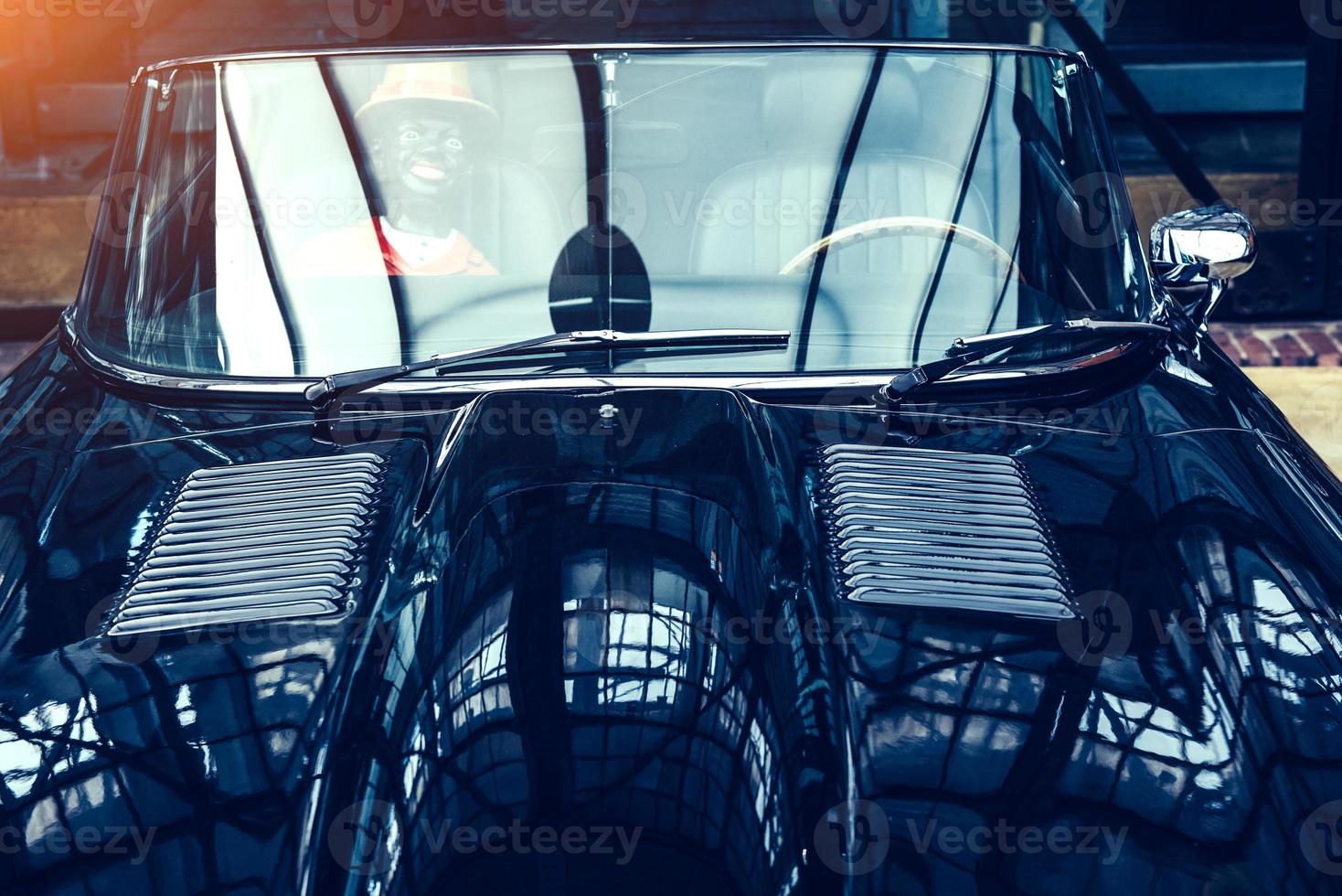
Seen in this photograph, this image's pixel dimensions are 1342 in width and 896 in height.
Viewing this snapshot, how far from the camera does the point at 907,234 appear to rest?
2373 millimetres

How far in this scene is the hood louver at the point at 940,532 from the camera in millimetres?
1724

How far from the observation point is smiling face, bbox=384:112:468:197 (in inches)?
94.5

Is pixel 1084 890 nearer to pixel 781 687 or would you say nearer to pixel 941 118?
pixel 781 687

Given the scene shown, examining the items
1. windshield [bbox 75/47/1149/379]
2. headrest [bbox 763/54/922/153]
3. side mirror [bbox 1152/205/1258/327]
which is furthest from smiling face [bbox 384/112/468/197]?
side mirror [bbox 1152/205/1258/327]

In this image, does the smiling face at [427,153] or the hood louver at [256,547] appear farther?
the smiling face at [427,153]

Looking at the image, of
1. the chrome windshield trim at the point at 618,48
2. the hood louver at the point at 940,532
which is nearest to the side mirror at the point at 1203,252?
the chrome windshield trim at the point at 618,48

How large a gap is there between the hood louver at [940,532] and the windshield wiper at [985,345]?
0.42 feet

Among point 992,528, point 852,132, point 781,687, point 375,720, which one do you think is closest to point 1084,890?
point 781,687

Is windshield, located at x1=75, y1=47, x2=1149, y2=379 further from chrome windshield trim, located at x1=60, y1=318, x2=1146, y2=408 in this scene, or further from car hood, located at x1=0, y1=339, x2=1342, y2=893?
car hood, located at x1=0, y1=339, x2=1342, y2=893

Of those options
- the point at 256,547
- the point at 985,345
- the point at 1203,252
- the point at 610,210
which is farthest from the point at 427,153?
the point at 1203,252

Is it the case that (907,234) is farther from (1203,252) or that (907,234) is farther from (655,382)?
(1203,252)

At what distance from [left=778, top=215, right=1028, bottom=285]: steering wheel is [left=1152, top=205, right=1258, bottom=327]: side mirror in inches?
19.9

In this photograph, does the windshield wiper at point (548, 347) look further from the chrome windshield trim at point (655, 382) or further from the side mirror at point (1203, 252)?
the side mirror at point (1203, 252)

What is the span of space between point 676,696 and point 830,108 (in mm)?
1315
